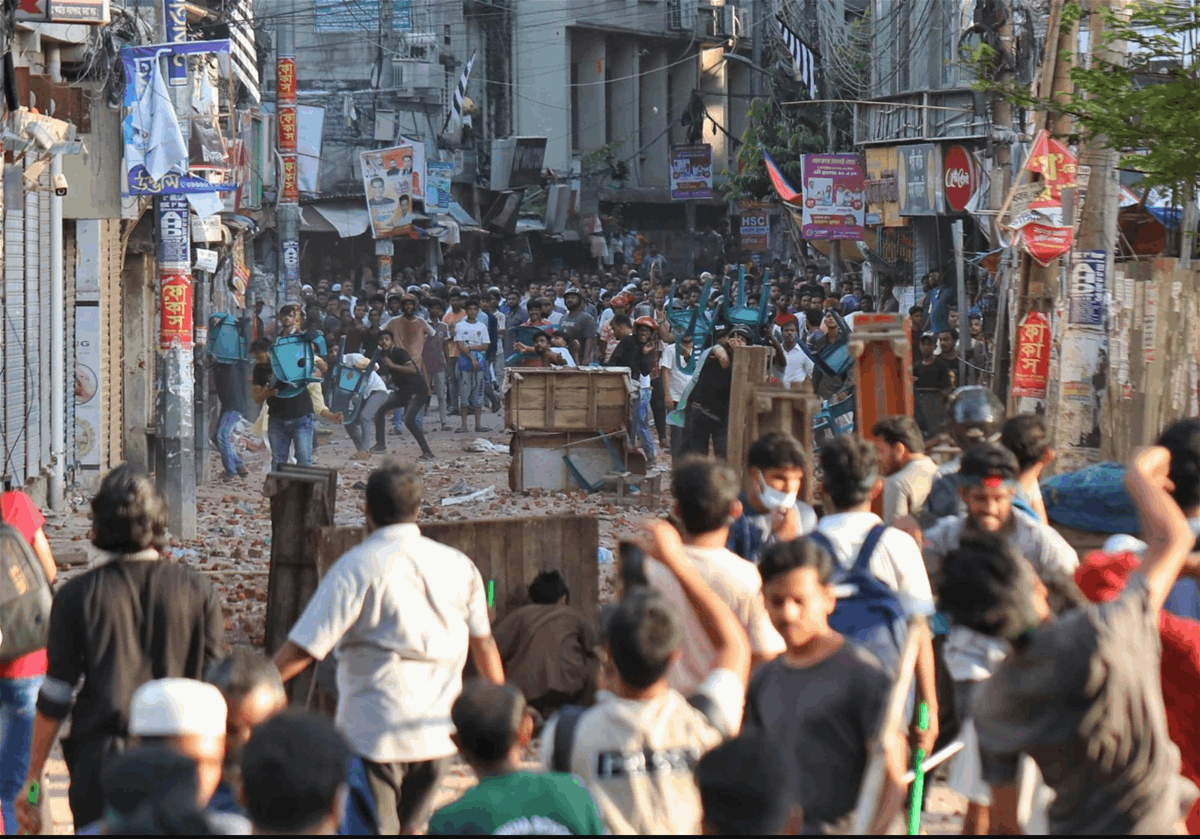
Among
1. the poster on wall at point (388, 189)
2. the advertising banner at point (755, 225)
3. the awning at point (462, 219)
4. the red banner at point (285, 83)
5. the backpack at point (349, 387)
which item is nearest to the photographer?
the backpack at point (349, 387)

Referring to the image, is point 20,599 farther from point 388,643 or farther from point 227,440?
point 227,440

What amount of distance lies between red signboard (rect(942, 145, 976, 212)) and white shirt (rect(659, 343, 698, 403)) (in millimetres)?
11975

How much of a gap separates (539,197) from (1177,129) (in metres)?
49.0

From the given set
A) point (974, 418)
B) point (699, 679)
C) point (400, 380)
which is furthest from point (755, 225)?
point (699, 679)

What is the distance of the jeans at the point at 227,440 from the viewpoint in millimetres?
17812

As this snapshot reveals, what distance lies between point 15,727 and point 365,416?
47.9ft

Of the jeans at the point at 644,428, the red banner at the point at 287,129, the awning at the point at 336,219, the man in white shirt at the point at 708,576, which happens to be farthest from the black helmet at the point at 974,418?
the awning at the point at 336,219

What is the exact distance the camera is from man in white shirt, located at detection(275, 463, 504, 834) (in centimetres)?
499

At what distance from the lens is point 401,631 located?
5.01 meters

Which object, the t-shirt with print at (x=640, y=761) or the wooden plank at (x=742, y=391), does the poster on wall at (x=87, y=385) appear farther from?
the t-shirt with print at (x=640, y=761)

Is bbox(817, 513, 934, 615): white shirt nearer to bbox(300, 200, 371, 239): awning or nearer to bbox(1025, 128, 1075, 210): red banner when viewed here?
bbox(1025, 128, 1075, 210): red banner

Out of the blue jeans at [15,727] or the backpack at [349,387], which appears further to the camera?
the backpack at [349,387]

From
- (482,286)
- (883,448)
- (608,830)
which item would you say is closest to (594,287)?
(482,286)

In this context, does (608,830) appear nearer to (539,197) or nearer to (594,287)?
(594,287)
